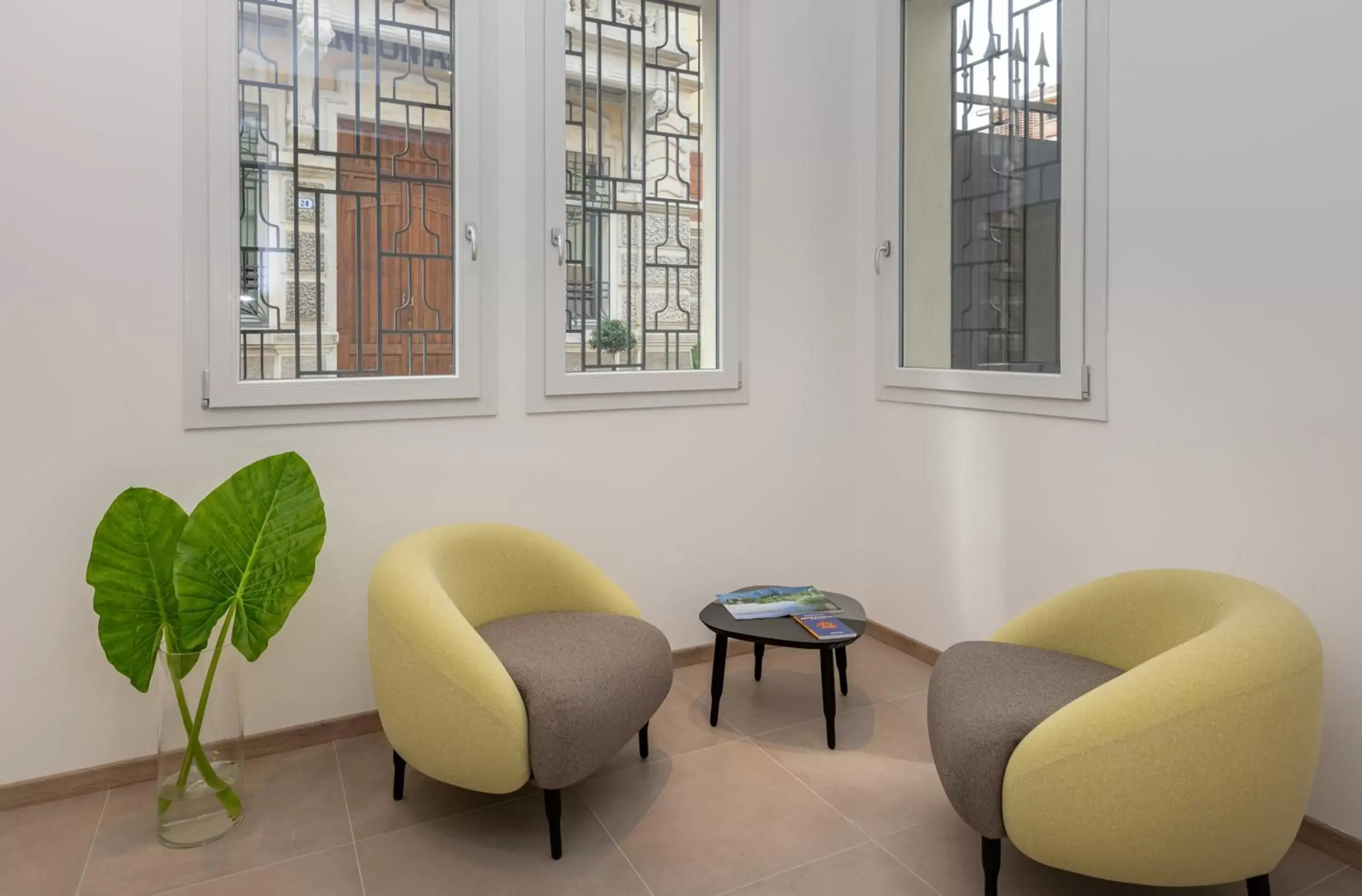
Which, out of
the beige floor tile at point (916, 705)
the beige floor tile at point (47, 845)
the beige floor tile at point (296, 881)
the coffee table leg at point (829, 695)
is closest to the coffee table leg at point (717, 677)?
the coffee table leg at point (829, 695)

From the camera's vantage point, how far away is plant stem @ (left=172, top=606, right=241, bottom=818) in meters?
2.32

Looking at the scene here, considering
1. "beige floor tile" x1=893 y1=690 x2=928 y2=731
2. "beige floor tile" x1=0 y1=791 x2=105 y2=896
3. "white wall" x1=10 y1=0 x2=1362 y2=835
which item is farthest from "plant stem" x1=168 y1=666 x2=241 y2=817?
"beige floor tile" x1=893 y1=690 x2=928 y2=731

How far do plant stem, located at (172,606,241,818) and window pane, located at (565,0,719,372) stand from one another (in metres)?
1.45

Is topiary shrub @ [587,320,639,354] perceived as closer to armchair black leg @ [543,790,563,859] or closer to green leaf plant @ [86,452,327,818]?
green leaf plant @ [86,452,327,818]

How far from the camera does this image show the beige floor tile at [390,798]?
239 cm

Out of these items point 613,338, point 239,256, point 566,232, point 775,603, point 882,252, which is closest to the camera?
point 239,256

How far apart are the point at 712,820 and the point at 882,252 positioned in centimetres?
223

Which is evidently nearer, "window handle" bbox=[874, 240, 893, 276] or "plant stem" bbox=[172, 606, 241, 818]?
"plant stem" bbox=[172, 606, 241, 818]

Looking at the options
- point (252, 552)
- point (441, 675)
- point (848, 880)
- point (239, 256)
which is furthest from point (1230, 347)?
point (239, 256)

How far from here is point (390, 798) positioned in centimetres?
251

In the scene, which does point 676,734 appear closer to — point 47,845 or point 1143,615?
point 1143,615

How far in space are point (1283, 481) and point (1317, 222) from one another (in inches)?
24.5

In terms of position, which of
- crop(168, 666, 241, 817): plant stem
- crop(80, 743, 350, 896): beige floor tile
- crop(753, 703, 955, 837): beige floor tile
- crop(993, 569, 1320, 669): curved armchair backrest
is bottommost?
crop(80, 743, 350, 896): beige floor tile

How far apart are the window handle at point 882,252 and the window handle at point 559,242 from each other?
49.7 inches
